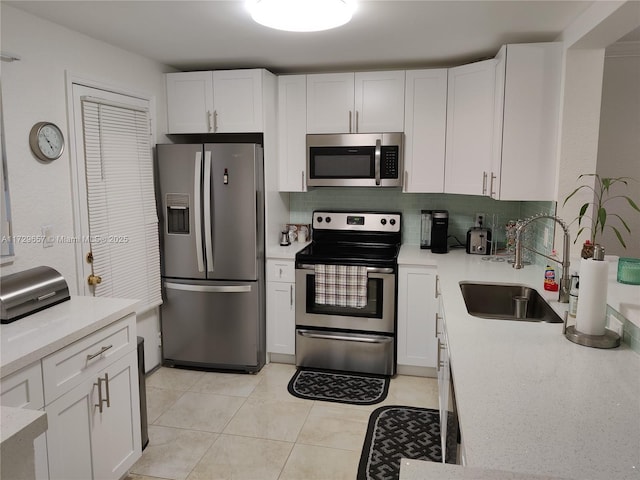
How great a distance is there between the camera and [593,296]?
1754 millimetres

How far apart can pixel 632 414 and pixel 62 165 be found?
284 cm

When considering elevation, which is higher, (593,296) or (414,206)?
(414,206)

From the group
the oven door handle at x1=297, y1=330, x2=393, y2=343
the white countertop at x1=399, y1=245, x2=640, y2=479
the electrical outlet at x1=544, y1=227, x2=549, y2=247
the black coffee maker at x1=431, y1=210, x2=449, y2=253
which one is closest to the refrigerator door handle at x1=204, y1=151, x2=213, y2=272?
the oven door handle at x1=297, y1=330, x2=393, y2=343

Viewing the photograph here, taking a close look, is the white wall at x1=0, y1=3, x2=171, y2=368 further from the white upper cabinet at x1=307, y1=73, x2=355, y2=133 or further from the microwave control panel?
the microwave control panel

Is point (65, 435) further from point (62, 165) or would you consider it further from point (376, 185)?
point (376, 185)

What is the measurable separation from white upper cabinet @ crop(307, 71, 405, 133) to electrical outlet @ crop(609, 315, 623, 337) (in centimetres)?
217

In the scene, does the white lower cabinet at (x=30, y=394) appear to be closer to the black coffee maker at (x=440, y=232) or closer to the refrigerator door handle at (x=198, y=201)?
the refrigerator door handle at (x=198, y=201)

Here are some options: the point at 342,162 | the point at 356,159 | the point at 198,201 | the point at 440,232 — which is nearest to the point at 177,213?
the point at 198,201

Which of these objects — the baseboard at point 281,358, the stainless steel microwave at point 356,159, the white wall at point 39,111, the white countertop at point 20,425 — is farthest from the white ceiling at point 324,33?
the baseboard at point 281,358

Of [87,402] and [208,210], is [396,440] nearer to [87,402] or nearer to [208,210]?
[87,402]

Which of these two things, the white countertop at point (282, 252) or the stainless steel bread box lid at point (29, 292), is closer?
the stainless steel bread box lid at point (29, 292)

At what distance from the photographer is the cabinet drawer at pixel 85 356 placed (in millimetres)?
1850

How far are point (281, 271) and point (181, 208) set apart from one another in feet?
2.88

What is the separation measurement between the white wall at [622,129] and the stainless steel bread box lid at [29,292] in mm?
3803
